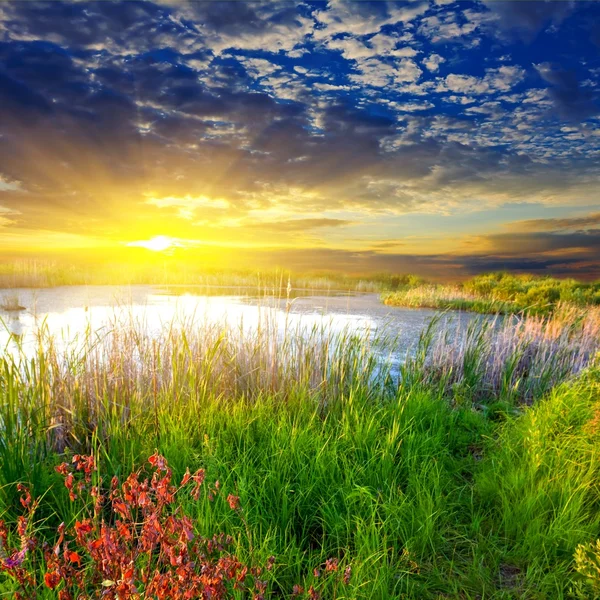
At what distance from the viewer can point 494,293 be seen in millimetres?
15641

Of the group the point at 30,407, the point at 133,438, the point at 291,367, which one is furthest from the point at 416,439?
the point at 30,407

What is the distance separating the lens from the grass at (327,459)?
221cm

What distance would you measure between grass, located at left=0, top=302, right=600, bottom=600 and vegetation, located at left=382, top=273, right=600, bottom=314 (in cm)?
1161

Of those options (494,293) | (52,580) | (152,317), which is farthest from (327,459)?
(494,293)

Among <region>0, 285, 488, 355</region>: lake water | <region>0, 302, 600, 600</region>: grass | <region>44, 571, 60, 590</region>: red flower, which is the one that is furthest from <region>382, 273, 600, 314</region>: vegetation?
<region>44, 571, 60, 590</region>: red flower

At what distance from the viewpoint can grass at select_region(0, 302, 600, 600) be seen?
221 centimetres

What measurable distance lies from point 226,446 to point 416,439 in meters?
1.39

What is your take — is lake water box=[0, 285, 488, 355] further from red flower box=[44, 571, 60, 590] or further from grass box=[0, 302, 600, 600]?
red flower box=[44, 571, 60, 590]

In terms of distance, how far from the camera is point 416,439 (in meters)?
3.32

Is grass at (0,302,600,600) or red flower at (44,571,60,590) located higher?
red flower at (44,571,60,590)

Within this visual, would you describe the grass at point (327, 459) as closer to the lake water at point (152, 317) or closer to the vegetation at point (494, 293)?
the lake water at point (152, 317)

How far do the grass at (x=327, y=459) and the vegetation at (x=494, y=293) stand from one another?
11.6 meters

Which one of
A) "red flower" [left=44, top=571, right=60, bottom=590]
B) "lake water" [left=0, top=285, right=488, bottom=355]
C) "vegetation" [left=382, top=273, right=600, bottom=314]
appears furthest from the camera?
"vegetation" [left=382, top=273, right=600, bottom=314]

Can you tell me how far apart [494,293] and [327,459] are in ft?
47.2
